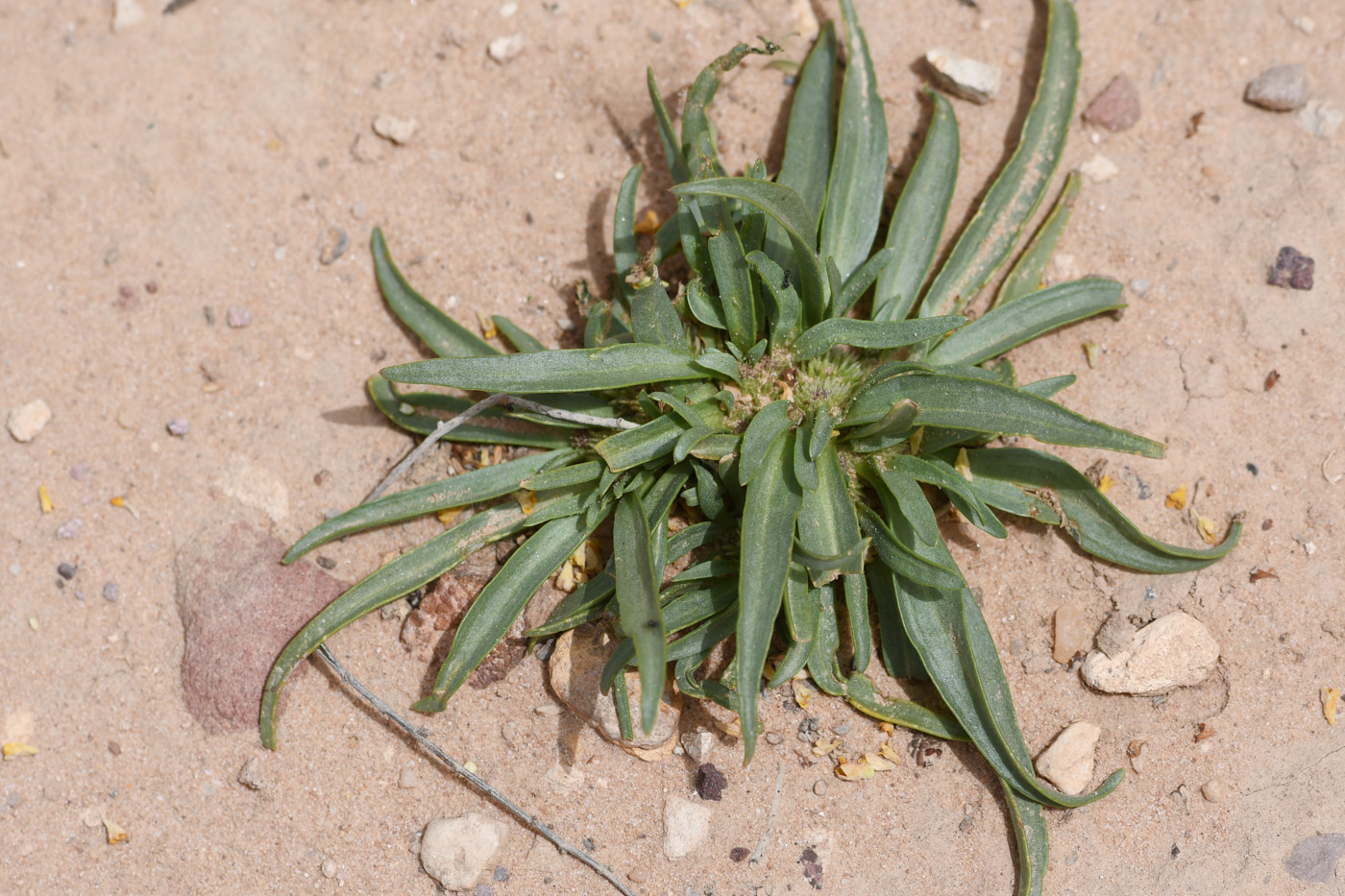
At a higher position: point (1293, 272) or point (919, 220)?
point (1293, 272)

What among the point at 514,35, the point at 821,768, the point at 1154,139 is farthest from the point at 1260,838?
the point at 514,35

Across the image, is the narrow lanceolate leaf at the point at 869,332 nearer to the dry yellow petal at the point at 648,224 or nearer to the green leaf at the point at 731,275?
the green leaf at the point at 731,275

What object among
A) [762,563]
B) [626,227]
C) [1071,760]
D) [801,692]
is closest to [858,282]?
[626,227]

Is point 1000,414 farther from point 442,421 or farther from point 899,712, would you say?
point 442,421

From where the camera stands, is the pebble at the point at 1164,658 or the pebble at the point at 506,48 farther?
the pebble at the point at 506,48

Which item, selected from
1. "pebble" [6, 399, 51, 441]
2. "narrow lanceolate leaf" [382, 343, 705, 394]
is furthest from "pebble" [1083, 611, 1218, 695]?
"pebble" [6, 399, 51, 441]

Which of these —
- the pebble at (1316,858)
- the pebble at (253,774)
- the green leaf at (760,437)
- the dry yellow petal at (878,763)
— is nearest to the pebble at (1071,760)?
the dry yellow petal at (878,763)
